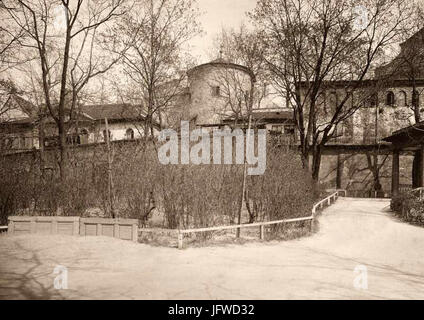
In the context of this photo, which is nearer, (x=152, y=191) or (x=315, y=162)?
(x=152, y=191)

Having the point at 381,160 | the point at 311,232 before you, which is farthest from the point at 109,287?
the point at 381,160

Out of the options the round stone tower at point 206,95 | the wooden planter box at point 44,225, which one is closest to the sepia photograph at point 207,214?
the wooden planter box at point 44,225

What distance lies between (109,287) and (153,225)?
6168 mm

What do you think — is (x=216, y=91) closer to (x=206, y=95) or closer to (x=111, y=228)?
Result: (x=206, y=95)

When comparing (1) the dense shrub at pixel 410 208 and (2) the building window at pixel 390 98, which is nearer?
(1) the dense shrub at pixel 410 208

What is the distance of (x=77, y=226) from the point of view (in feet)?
34.5

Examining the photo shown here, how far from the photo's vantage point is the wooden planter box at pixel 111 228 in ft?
33.7

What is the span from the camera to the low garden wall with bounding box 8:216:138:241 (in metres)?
10.3

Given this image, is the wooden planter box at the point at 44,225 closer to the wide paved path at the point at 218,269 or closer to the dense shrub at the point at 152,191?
the wide paved path at the point at 218,269

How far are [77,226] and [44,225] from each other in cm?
110

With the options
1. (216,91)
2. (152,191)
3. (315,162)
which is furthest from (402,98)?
(152,191)

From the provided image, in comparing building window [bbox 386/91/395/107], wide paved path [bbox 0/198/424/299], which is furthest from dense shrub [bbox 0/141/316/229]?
building window [bbox 386/91/395/107]

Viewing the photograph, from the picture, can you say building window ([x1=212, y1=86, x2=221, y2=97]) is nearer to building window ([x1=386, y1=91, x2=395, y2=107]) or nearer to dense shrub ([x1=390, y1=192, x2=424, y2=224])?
building window ([x1=386, y1=91, x2=395, y2=107])

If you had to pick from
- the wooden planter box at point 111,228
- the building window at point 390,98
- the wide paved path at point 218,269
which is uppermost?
the building window at point 390,98
